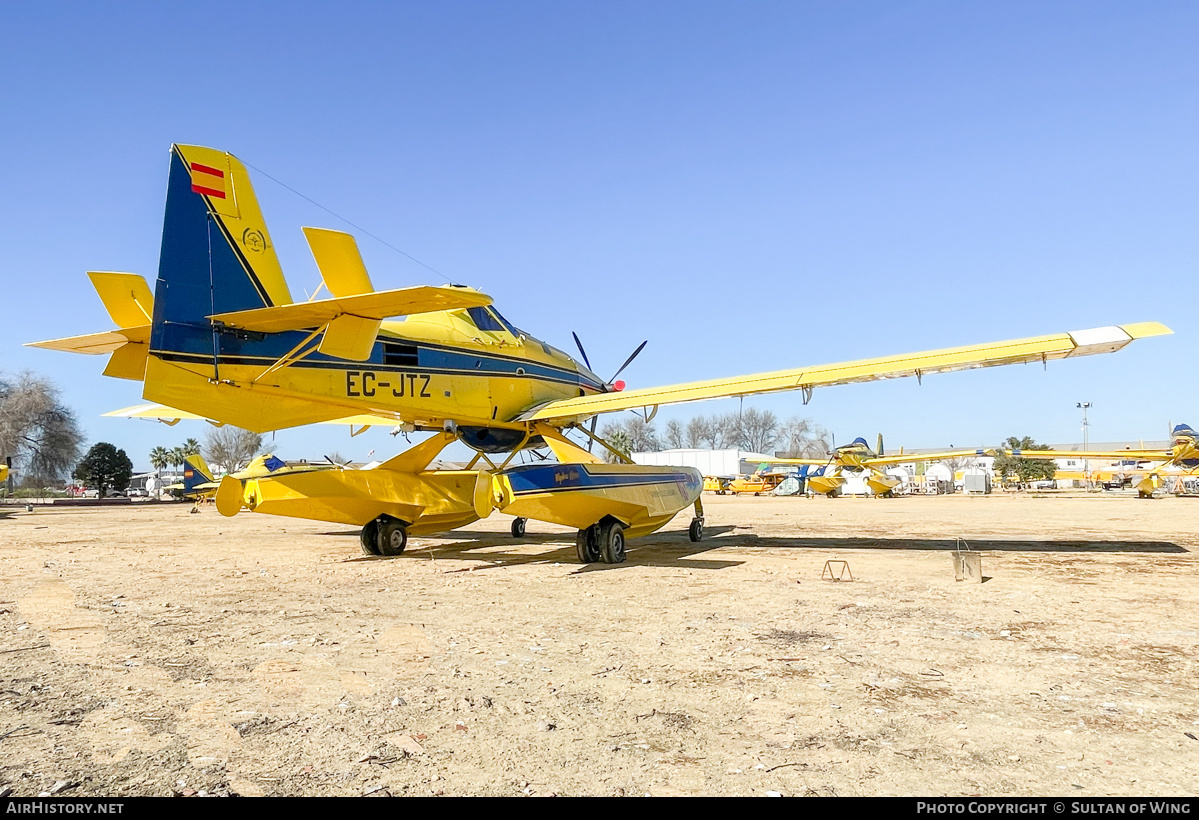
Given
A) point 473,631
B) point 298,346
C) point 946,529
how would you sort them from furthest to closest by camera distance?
point 946,529, point 298,346, point 473,631

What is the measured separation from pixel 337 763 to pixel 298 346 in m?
7.98

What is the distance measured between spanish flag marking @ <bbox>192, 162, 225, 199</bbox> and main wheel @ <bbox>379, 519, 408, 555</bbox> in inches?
234

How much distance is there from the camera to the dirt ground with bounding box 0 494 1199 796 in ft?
10.5

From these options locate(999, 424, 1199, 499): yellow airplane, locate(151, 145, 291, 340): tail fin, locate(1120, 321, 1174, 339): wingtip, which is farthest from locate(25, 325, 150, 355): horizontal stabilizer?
locate(999, 424, 1199, 499): yellow airplane

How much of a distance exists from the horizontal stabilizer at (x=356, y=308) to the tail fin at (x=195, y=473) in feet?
107

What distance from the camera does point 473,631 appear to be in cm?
632

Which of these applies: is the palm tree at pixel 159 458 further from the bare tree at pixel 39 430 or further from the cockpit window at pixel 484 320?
the cockpit window at pixel 484 320

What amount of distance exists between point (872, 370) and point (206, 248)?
33.1 feet

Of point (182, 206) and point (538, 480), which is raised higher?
point (182, 206)

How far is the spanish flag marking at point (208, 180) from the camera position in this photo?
383 inches

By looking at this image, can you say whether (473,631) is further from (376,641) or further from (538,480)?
(538,480)

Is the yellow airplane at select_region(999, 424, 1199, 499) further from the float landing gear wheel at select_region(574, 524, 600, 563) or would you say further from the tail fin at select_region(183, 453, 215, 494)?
the tail fin at select_region(183, 453, 215, 494)

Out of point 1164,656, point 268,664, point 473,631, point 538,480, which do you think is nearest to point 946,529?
point 538,480

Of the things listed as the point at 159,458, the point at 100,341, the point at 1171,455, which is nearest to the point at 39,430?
the point at 159,458
